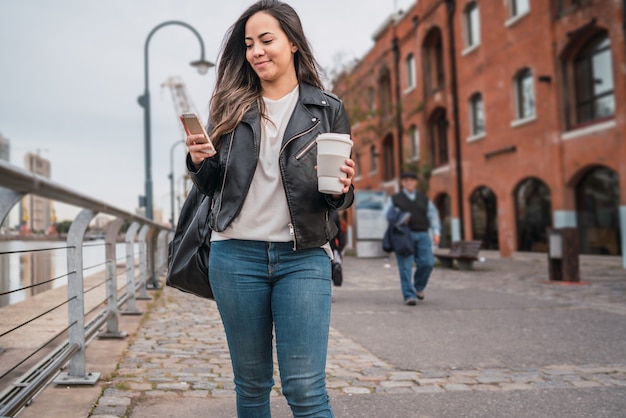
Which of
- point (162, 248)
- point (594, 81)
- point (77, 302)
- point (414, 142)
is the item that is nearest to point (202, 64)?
point (162, 248)

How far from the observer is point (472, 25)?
23922mm

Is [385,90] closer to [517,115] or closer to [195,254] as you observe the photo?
[517,115]

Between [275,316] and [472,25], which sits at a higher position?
[472,25]

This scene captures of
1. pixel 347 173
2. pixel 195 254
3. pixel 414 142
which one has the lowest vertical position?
pixel 195 254

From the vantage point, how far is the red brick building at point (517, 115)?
1725cm

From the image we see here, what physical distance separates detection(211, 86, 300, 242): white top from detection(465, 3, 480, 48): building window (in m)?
22.5

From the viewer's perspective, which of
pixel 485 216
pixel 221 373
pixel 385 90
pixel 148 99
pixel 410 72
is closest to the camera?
pixel 221 373

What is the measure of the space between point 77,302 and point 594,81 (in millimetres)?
17088

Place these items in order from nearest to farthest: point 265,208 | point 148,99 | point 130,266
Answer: point 265,208
point 130,266
point 148,99

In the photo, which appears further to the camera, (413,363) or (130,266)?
(130,266)

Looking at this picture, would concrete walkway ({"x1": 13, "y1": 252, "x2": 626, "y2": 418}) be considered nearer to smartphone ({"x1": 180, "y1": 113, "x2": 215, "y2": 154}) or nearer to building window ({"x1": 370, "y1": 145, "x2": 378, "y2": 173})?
smartphone ({"x1": 180, "y1": 113, "x2": 215, "y2": 154})

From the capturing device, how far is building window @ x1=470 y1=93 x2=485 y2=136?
23.6 meters

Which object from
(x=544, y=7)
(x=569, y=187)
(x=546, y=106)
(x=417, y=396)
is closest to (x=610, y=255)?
(x=569, y=187)

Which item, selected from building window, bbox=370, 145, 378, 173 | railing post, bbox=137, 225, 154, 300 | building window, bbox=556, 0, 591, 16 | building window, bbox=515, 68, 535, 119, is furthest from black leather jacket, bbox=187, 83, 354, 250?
building window, bbox=370, 145, 378, 173
